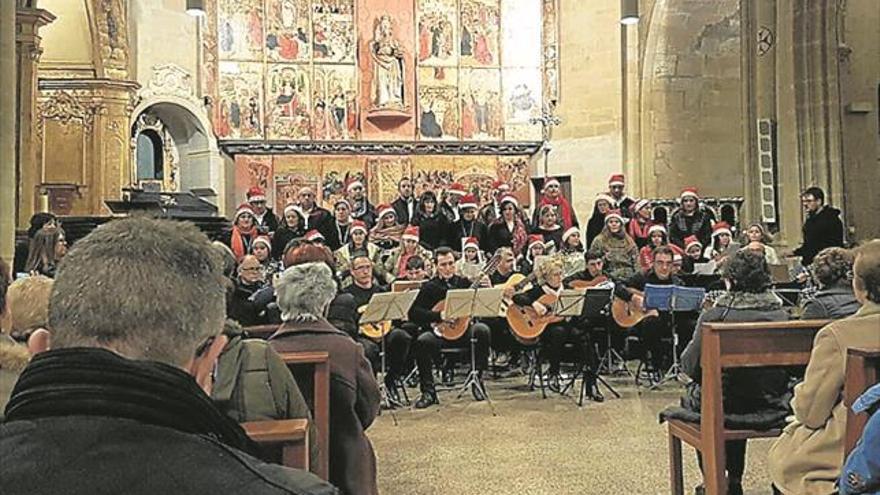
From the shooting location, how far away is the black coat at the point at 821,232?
984cm

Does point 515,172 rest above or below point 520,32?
below

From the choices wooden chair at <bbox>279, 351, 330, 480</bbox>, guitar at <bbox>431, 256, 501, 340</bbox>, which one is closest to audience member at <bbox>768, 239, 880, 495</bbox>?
wooden chair at <bbox>279, 351, 330, 480</bbox>

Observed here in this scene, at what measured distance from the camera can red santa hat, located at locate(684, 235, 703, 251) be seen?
10.5 metres

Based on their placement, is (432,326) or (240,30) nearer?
(432,326)

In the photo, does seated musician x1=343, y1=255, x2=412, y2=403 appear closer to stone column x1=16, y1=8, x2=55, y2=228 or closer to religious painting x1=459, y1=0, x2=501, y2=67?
stone column x1=16, y1=8, x2=55, y2=228

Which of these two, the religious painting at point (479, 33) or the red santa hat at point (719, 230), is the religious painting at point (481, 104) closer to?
the religious painting at point (479, 33)

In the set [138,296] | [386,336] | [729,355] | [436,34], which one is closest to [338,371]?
[729,355]

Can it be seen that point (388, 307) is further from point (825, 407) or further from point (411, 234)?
point (825, 407)

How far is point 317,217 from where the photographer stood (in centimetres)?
1089

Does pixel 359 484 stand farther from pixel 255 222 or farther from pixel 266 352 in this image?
pixel 255 222

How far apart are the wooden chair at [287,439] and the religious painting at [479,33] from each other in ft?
48.6

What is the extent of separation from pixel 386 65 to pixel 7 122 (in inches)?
357

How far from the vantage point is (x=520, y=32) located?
17.4 meters

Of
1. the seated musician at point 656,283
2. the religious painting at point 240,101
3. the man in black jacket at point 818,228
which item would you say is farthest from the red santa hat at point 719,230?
the religious painting at point 240,101
